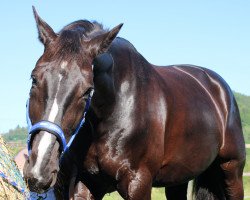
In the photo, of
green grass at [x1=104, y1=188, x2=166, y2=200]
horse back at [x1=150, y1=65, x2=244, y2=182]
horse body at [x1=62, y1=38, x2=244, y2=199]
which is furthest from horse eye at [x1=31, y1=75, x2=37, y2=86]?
green grass at [x1=104, y1=188, x2=166, y2=200]

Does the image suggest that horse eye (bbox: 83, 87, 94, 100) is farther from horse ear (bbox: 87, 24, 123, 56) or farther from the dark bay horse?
horse ear (bbox: 87, 24, 123, 56)

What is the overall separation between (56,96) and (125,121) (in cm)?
110

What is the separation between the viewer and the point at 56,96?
3.29 meters

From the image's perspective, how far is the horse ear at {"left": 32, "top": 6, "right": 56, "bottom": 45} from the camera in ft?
12.0

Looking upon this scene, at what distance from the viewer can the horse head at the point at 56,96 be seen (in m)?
3.19

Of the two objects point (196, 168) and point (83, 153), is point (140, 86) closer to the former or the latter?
point (83, 153)

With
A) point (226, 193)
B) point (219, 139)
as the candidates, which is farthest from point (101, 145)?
point (226, 193)

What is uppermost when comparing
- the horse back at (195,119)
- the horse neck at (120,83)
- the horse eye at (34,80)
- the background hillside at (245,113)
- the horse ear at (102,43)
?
the horse ear at (102,43)

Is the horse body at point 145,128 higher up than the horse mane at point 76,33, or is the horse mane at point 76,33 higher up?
the horse mane at point 76,33

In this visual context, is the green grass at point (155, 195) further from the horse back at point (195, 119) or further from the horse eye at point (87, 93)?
the horse eye at point (87, 93)

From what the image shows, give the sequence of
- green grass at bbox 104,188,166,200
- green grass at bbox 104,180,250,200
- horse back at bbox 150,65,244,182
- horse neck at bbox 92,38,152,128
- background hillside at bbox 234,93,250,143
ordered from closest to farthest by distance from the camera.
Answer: horse neck at bbox 92,38,152,128 < horse back at bbox 150,65,244,182 < green grass at bbox 104,180,250,200 < green grass at bbox 104,188,166,200 < background hillside at bbox 234,93,250,143

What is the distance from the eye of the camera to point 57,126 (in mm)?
3268

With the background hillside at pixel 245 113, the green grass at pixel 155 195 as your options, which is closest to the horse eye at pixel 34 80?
the green grass at pixel 155 195

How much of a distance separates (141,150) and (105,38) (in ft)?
3.69
